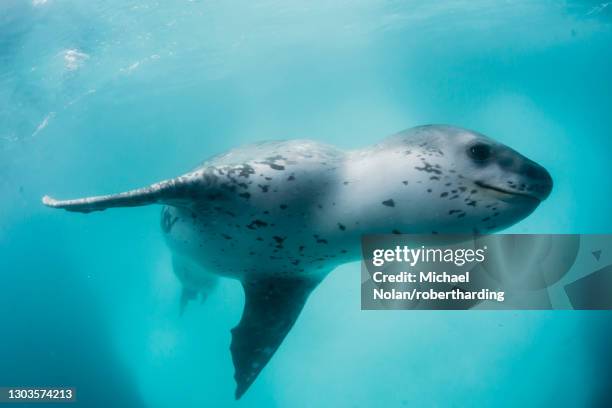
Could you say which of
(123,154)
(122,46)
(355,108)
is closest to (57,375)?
(122,46)

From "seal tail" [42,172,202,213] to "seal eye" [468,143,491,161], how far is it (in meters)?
1.61

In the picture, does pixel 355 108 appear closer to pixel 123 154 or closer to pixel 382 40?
pixel 382 40

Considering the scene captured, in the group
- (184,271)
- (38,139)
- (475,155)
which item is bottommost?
(38,139)

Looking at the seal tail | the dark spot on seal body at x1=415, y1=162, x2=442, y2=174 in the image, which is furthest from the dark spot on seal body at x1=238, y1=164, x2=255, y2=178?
the dark spot on seal body at x1=415, y1=162, x2=442, y2=174

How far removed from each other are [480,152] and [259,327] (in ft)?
7.82

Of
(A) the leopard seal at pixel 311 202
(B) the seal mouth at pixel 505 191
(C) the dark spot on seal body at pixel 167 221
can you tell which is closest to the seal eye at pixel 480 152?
(A) the leopard seal at pixel 311 202

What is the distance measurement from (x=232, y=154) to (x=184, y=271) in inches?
126

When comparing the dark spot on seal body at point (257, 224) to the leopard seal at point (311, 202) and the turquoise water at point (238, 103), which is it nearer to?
the leopard seal at point (311, 202)

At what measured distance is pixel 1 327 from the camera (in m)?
17.5

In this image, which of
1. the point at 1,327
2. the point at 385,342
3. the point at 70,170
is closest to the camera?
the point at 385,342

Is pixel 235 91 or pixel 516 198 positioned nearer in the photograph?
pixel 516 198

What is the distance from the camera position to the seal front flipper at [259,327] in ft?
12.0

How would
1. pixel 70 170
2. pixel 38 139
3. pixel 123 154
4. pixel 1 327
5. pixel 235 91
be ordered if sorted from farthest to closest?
pixel 123 154
pixel 70 170
pixel 235 91
pixel 38 139
pixel 1 327

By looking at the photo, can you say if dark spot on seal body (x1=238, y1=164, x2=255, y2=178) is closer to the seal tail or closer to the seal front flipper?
the seal tail
